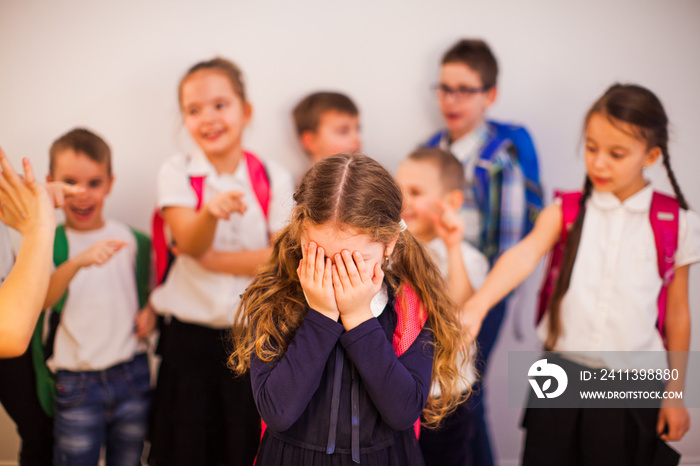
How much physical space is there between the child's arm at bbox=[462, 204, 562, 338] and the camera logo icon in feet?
1.00

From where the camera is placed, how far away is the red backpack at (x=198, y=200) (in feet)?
6.34

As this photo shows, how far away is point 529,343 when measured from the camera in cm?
259

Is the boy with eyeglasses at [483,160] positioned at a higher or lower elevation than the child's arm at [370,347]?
higher

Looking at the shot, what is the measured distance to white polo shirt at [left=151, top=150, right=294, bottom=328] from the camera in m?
1.85

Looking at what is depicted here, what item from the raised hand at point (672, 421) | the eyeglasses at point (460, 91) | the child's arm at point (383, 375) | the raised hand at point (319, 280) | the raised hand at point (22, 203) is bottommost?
the raised hand at point (672, 421)

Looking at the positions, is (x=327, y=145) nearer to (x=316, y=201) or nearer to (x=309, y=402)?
(x=316, y=201)

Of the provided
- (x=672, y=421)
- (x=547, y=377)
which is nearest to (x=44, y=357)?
(x=547, y=377)

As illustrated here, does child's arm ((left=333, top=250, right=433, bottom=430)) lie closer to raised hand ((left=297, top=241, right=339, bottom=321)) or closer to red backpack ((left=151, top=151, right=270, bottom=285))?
raised hand ((left=297, top=241, right=339, bottom=321))

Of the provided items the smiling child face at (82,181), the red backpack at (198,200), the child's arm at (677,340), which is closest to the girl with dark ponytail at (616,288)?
the child's arm at (677,340)

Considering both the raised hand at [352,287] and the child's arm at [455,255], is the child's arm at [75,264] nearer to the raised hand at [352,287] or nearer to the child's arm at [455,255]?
the raised hand at [352,287]

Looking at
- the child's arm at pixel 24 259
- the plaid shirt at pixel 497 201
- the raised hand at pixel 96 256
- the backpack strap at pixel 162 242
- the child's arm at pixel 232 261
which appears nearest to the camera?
the child's arm at pixel 24 259

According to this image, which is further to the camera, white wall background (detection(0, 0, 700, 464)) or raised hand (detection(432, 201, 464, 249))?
white wall background (detection(0, 0, 700, 464))

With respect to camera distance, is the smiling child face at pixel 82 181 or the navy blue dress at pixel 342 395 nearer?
the navy blue dress at pixel 342 395

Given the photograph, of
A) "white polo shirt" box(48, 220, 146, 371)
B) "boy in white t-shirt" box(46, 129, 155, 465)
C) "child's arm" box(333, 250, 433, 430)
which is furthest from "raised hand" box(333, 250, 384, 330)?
"white polo shirt" box(48, 220, 146, 371)
